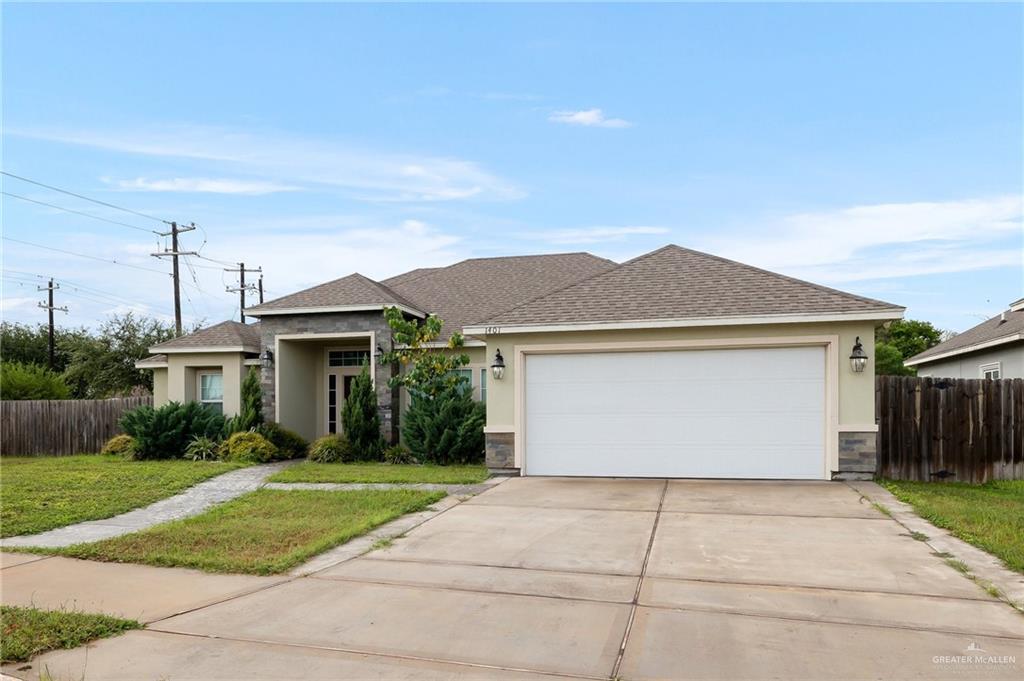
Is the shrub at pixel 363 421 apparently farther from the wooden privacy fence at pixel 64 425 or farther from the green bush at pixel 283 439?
the wooden privacy fence at pixel 64 425

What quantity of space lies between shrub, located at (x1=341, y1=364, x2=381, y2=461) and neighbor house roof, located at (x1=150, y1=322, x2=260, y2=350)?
3.93 meters

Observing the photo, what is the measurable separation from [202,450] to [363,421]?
3887 millimetres

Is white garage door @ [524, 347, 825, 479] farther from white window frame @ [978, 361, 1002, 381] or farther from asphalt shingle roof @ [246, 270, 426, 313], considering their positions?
white window frame @ [978, 361, 1002, 381]

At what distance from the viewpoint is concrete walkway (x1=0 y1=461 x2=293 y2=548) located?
25.1 ft

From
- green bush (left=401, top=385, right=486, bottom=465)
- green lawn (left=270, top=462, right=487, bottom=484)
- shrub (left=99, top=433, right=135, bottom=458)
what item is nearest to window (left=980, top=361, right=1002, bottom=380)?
green bush (left=401, top=385, right=486, bottom=465)

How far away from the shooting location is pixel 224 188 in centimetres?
1852

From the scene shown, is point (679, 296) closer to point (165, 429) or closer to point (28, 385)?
point (165, 429)

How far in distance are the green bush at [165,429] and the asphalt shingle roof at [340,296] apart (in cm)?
292

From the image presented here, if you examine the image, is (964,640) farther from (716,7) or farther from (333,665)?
(716,7)

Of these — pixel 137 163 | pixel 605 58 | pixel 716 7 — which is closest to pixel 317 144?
pixel 137 163

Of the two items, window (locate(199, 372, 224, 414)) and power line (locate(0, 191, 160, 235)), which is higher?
power line (locate(0, 191, 160, 235))

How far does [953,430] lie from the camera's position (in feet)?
39.9

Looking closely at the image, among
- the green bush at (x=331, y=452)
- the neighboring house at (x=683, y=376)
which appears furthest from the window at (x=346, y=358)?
the neighboring house at (x=683, y=376)

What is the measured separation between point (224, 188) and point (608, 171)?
10.7 m
